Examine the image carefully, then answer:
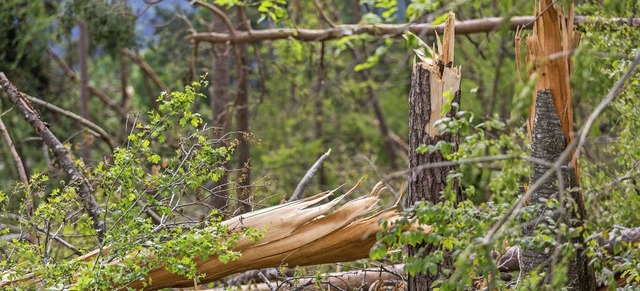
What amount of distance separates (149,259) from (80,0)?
7200 mm

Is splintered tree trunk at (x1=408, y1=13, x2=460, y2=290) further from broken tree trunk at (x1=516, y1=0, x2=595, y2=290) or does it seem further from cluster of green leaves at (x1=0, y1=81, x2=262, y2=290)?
cluster of green leaves at (x1=0, y1=81, x2=262, y2=290)

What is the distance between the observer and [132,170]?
5.91 meters

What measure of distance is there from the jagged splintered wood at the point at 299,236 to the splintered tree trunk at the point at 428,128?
15.9 inches

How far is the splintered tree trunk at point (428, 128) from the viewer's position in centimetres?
602

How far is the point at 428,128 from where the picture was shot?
6066 millimetres

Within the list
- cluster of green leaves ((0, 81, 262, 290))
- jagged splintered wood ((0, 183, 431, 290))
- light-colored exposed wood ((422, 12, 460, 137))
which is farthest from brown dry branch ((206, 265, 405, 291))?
light-colored exposed wood ((422, 12, 460, 137))

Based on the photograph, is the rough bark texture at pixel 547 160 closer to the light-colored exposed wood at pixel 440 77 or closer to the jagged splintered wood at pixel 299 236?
the light-colored exposed wood at pixel 440 77

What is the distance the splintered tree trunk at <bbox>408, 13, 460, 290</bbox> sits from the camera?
19.7ft

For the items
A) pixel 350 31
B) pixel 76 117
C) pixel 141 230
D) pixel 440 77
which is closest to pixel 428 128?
pixel 440 77

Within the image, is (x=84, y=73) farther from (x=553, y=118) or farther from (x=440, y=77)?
(x=553, y=118)

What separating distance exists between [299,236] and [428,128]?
3.97 ft

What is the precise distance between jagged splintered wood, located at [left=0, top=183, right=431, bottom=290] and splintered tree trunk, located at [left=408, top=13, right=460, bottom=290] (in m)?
0.40

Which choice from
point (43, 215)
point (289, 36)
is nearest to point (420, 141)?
point (43, 215)

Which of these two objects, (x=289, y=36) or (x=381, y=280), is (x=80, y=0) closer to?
(x=289, y=36)
